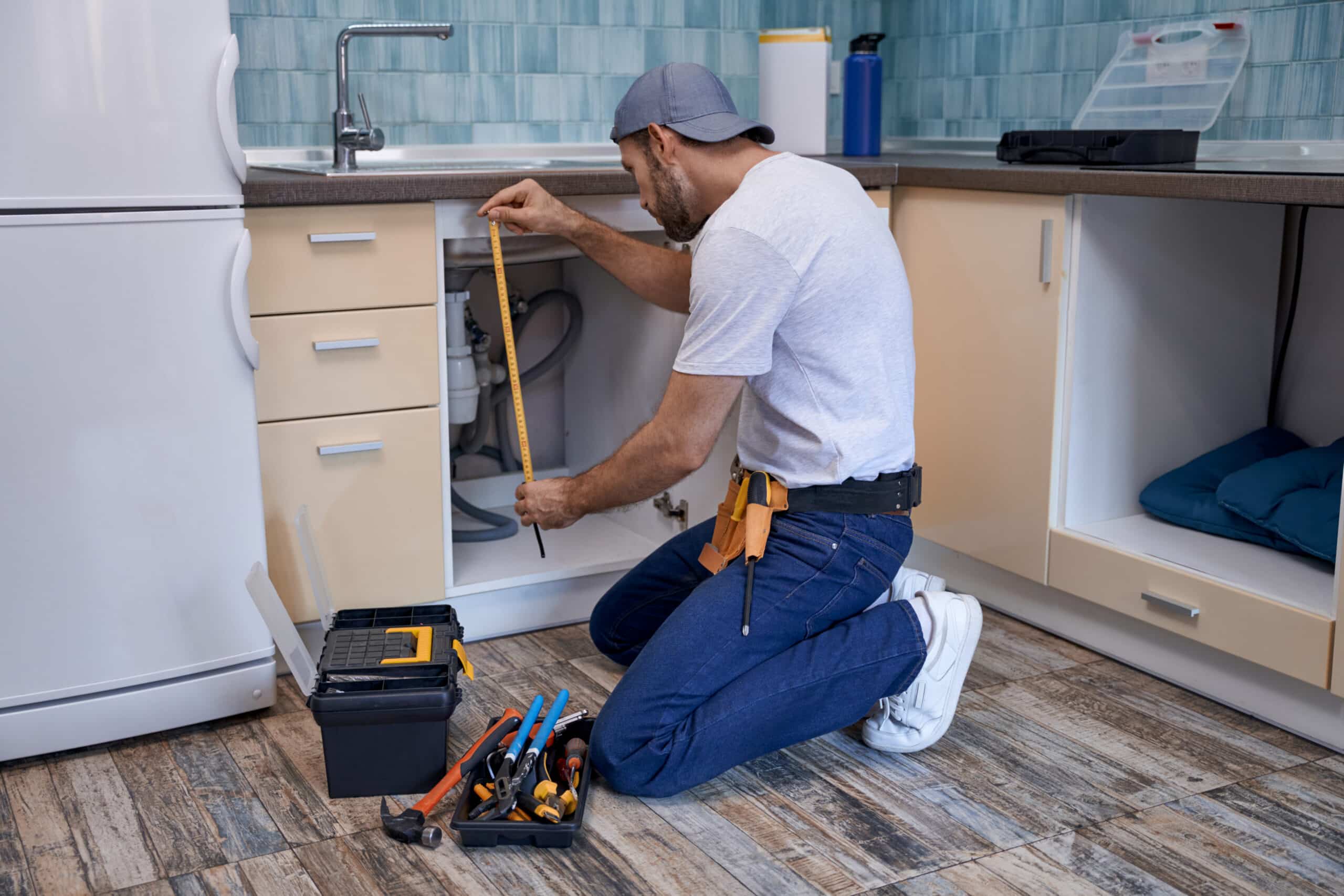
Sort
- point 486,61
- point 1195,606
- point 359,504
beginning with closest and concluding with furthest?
1. point 1195,606
2. point 359,504
3. point 486,61

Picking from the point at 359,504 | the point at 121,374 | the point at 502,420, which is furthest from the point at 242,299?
the point at 502,420

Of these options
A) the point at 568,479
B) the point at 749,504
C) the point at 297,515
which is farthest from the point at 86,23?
the point at 749,504

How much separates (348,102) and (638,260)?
810 millimetres

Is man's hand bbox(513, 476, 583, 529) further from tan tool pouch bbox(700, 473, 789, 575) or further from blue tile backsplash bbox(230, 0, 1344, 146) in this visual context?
blue tile backsplash bbox(230, 0, 1344, 146)

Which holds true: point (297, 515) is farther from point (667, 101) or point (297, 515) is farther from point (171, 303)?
point (667, 101)

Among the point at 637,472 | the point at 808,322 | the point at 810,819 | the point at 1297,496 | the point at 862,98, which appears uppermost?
the point at 862,98

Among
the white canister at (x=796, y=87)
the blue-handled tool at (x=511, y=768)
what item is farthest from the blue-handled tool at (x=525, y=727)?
the white canister at (x=796, y=87)

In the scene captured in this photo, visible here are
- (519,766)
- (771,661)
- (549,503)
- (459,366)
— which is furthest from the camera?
(459,366)

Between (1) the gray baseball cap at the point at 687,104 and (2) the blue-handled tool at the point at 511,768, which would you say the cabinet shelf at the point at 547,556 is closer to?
(2) the blue-handled tool at the point at 511,768

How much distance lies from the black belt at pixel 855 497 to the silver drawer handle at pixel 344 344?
79 cm

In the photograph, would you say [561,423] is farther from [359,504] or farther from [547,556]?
[359,504]

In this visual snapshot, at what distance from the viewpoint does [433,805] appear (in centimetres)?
180

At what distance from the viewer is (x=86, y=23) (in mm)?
1819

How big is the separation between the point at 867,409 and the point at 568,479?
486 mm
